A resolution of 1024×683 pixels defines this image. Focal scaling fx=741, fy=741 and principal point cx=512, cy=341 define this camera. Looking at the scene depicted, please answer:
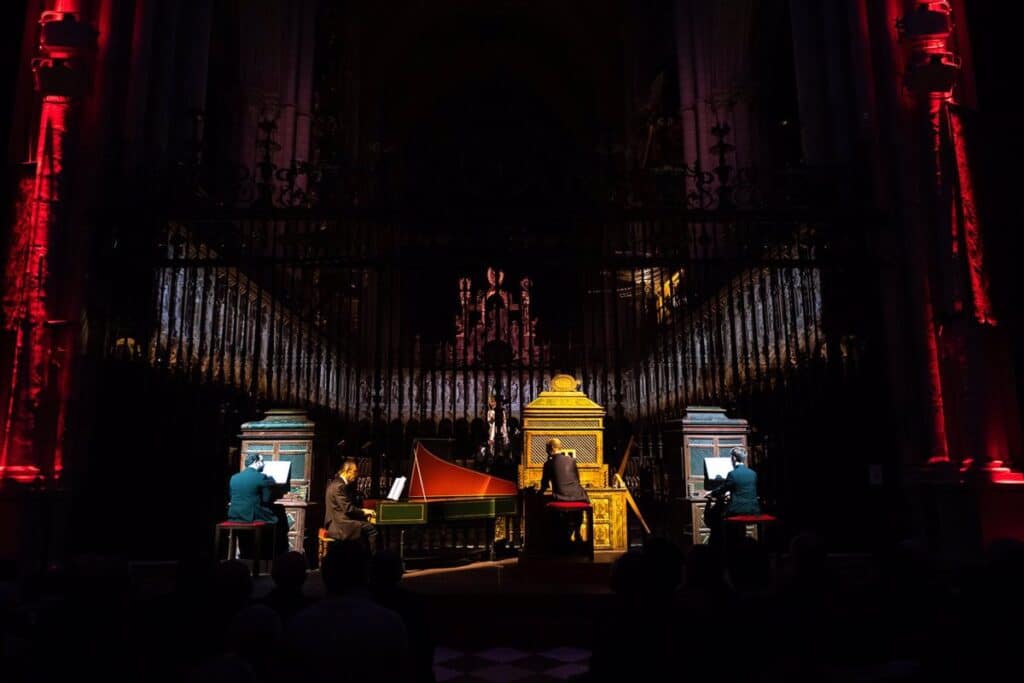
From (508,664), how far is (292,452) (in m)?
4.12

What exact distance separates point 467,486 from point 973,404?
5.05 metres

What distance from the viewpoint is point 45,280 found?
6000 millimetres

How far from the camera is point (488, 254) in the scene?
21.3 ft

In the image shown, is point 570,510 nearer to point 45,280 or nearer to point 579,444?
point 579,444

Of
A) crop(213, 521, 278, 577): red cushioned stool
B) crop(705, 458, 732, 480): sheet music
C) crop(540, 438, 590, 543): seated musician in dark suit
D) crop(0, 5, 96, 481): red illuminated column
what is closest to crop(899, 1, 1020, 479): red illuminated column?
crop(705, 458, 732, 480): sheet music

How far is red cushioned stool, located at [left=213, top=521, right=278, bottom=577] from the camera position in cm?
657

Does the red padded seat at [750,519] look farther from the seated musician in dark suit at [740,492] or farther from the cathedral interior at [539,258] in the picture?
the cathedral interior at [539,258]

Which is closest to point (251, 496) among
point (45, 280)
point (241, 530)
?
point (241, 530)

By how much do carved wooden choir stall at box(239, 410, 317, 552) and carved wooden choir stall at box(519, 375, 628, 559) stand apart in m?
2.64

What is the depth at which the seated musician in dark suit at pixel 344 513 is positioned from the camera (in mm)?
7109

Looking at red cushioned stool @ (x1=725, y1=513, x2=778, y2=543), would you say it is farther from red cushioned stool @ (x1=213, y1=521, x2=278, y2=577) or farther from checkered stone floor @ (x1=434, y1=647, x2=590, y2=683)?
red cushioned stool @ (x1=213, y1=521, x2=278, y2=577)

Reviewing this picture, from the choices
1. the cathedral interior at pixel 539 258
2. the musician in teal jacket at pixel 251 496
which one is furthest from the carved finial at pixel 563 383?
the musician in teal jacket at pixel 251 496

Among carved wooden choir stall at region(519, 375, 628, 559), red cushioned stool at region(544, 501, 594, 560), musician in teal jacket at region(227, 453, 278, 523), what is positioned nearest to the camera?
musician in teal jacket at region(227, 453, 278, 523)

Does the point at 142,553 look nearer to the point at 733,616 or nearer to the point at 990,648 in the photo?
the point at 733,616
